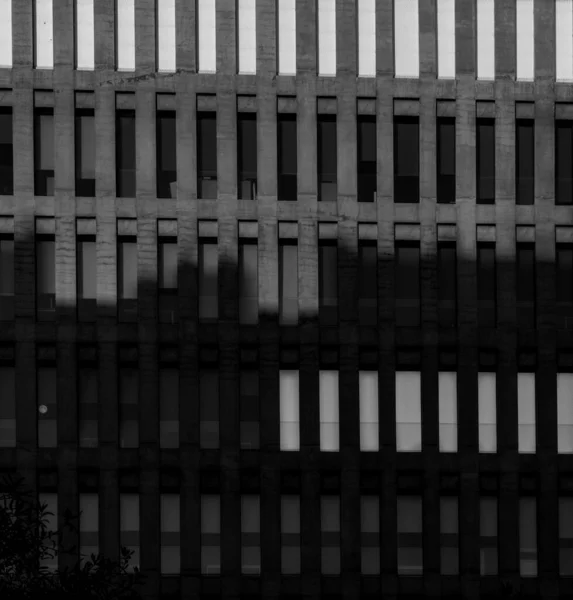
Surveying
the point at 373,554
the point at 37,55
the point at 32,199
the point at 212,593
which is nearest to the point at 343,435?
the point at 373,554

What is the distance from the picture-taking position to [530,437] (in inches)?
1387

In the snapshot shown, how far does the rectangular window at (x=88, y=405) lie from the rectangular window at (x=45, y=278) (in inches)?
71.5

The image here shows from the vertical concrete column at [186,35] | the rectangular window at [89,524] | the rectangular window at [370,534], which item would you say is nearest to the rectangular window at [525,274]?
the rectangular window at [370,534]

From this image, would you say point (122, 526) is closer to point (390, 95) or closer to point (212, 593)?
point (212, 593)

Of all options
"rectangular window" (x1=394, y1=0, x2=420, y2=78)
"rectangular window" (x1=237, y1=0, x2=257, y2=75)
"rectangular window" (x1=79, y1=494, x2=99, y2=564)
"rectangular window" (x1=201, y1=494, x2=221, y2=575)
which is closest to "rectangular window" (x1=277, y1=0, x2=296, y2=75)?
"rectangular window" (x1=237, y1=0, x2=257, y2=75)

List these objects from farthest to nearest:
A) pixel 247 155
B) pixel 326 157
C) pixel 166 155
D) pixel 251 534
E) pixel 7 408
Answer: pixel 326 157
pixel 247 155
pixel 166 155
pixel 251 534
pixel 7 408

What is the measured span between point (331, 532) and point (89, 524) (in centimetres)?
A: 657

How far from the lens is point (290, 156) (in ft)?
116

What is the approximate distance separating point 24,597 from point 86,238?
14.4m

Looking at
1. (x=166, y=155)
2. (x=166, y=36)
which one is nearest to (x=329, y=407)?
(x=166, y=155)

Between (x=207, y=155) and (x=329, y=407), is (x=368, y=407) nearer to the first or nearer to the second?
(x=329, y=407)

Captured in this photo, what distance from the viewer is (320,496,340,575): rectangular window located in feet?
114

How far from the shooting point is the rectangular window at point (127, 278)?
34688mm

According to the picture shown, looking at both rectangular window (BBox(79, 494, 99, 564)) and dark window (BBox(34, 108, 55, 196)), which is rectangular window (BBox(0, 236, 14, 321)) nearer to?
dark window (BBox(34, 108, 55, 196))
